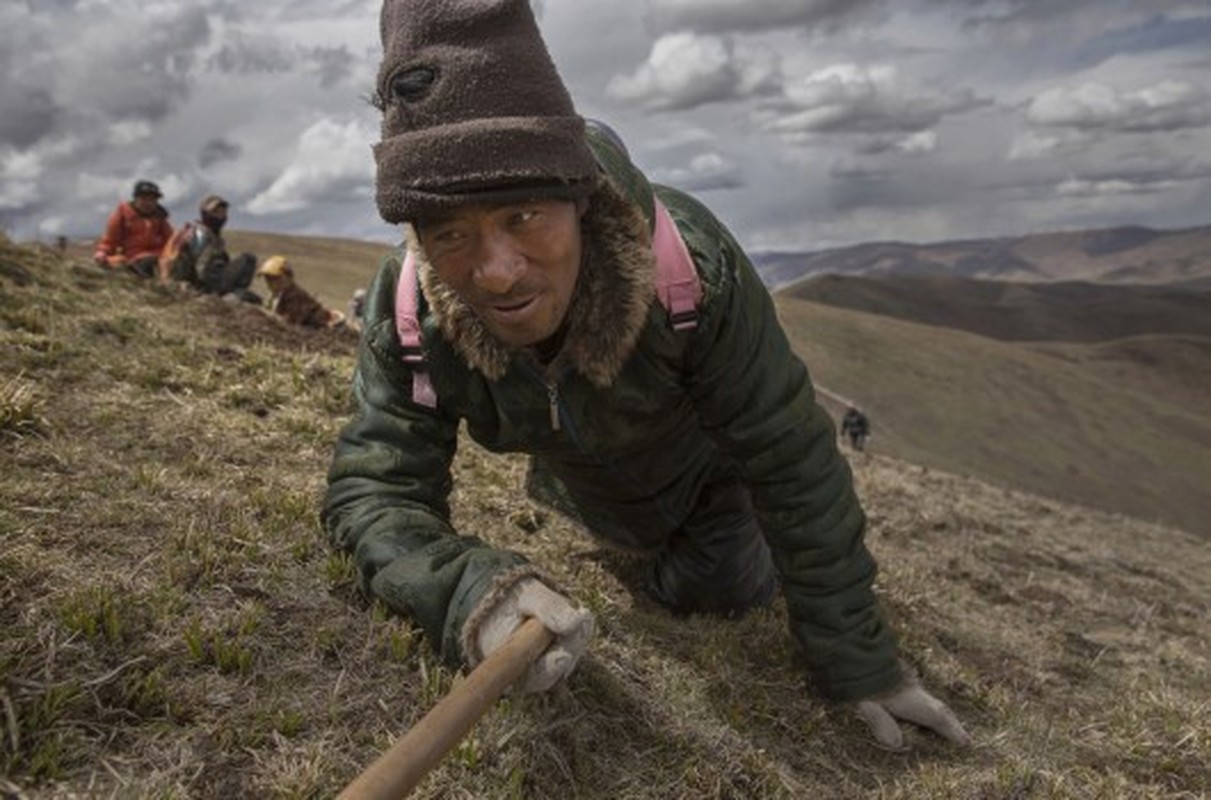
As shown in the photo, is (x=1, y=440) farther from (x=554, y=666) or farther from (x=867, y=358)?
(x=867, y=358)

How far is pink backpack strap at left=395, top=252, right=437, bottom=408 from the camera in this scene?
380 cm

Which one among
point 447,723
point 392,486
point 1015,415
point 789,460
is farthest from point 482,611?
point 1015,415

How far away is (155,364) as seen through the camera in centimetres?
689

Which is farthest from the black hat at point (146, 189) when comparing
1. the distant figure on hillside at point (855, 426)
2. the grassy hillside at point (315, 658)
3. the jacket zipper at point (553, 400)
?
the distant figure on hillside at point (855, 426)

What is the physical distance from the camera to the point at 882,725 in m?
4.24

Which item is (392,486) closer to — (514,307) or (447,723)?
(514,307)

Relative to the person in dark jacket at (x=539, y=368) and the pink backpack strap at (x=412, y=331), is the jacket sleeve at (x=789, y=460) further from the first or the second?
the pink backpack strap at (x=412, y=331)

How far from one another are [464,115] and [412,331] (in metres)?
0.93

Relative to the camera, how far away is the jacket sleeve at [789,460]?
3746mm

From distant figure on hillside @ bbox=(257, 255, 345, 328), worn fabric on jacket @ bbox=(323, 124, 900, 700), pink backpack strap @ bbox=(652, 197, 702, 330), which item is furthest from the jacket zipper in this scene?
distant figure on hillside @ bbox=(257, 255, 345, 328)

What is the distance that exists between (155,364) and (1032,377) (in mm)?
112093

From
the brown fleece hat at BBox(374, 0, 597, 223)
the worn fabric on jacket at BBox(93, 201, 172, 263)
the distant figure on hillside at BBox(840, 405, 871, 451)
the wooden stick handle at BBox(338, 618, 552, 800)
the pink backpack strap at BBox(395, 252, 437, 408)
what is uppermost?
the worn fabric on jacket at BBox(93, 201, 172, 263)

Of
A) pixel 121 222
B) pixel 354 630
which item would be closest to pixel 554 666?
pixel 354 630

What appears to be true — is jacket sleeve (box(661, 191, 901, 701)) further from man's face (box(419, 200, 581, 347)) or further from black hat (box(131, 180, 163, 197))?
black hat (box(131, 180, 163, 197))
